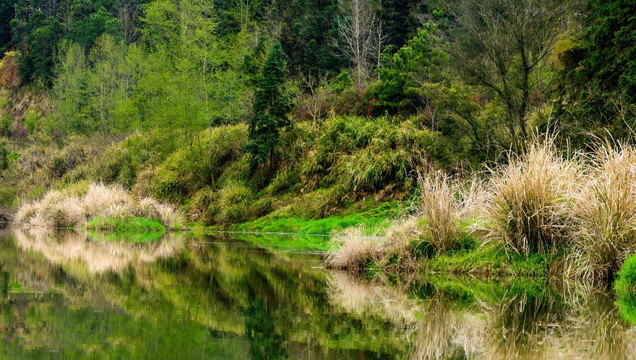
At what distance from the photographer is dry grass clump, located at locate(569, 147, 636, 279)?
8984 mm

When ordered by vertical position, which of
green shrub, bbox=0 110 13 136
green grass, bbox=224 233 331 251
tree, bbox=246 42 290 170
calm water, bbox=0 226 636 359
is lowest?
calm water, bbox=0 226 636 359

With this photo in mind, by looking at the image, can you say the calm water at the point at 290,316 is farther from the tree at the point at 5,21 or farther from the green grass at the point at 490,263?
the tree at the point at 5,21

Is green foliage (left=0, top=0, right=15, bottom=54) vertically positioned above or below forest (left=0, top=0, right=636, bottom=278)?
above

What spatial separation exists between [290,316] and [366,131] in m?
19.2

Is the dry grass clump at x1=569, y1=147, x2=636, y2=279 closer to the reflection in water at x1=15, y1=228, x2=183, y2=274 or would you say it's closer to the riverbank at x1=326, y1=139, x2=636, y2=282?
the riverbank at x1=326, y1=139, x2=636, y2=282

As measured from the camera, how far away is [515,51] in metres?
18.6

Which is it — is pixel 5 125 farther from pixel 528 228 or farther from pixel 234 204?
pixel 528 228

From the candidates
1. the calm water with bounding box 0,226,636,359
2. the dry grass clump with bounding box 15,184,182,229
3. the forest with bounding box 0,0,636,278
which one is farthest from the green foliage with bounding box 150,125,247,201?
the calm water with bounding box 0,226,636,359

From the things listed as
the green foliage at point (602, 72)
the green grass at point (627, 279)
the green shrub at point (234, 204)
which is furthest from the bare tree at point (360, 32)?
the green grass at point (627, 279)

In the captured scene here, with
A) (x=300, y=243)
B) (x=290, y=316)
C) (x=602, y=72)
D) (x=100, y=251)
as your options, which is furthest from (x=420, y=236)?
(x=100, y=251)

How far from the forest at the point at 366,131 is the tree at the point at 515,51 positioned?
0.21 ft

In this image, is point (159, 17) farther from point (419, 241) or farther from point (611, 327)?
point (611, 327)

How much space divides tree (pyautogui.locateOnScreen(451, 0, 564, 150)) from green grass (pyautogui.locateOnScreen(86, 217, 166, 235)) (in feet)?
45.4

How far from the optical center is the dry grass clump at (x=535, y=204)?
1002 centimetres
